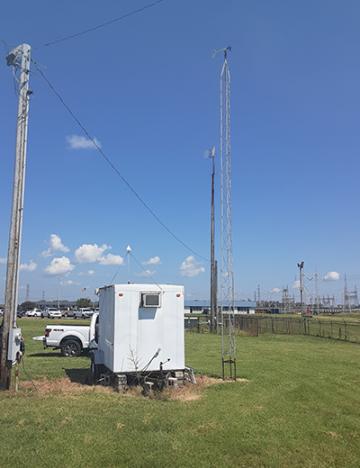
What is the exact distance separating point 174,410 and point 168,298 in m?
3.62

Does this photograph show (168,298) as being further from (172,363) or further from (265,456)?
(265,456)

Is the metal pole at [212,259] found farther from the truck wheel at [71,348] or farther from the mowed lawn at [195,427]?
the mowed lawn at [195,427]

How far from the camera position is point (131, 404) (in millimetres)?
9953

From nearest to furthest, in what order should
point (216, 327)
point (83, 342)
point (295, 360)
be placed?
point (295, 360), point (83, 342), point (216, 327)

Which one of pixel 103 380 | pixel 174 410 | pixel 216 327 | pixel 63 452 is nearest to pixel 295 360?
pixel 103 380

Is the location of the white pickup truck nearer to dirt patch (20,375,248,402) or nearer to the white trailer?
dirt patch (20,375,248,402)

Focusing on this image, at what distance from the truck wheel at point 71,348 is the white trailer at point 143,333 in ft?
25.1

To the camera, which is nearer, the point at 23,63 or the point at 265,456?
the point at 265,456

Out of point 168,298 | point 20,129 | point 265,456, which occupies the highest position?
point 20,129

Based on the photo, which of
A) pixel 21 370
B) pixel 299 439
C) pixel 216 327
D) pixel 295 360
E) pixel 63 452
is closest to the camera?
pixel 63 452

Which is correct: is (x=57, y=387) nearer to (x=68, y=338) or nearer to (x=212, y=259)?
(x=68, y=338)

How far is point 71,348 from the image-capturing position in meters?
20.2

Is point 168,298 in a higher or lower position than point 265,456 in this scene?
higher

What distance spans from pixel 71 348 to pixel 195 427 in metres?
12.8
